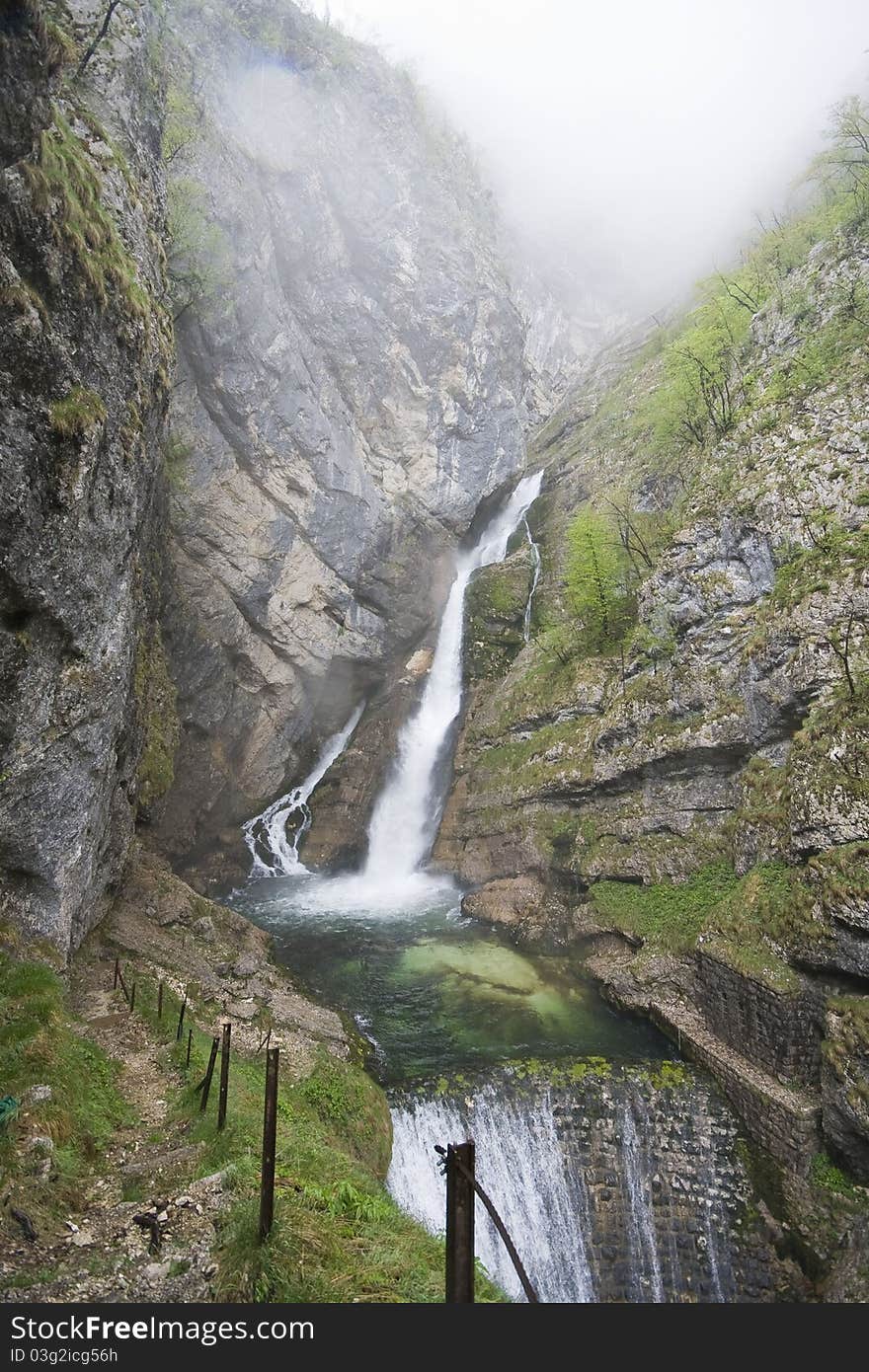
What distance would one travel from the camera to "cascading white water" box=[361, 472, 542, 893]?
A: 104ft

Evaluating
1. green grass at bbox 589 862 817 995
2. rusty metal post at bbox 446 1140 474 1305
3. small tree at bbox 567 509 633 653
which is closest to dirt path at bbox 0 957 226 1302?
rusty metal post at bbox 446 1140 474 1305

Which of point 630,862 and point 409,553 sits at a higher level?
point 409,553

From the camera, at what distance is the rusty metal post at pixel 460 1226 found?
428 cm

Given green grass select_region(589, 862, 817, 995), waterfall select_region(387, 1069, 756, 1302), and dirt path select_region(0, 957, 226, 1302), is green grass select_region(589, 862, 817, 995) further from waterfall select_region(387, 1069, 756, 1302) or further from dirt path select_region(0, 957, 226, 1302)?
dirt path select_region(0, 957, 226, 1302)

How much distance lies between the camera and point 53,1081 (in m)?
9.00

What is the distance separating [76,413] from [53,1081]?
32.3 ft

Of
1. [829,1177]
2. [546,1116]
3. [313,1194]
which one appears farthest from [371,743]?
[313,1194]

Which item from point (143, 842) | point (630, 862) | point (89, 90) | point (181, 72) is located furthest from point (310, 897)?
point (181, 72)

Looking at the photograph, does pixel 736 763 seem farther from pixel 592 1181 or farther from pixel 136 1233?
pixel 136 1233

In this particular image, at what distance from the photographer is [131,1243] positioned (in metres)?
6.66

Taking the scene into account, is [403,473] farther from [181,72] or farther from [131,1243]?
[131,1243]

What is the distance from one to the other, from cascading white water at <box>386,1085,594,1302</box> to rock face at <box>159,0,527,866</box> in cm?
1852

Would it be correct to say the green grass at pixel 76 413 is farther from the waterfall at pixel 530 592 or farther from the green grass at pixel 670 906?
the waterfall at pixel 530 592

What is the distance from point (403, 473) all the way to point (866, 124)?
2689 cm
